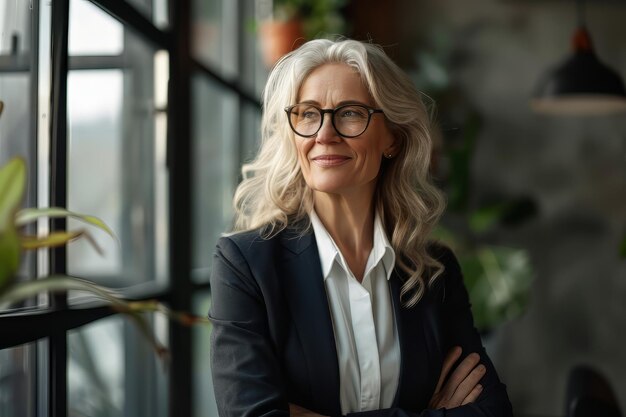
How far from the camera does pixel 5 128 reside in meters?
1.69

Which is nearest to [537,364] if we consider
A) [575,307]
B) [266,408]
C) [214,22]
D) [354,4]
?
[575,307]

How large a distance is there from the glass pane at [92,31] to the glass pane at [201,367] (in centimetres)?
119

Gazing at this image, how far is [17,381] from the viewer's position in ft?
5.62

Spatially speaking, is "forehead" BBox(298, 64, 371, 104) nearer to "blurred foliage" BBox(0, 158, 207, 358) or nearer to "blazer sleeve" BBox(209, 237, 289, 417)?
"blazer sleeve" BBox(209, 237, 289, 417)

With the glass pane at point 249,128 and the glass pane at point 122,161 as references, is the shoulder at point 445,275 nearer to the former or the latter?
the glass pane at point 122,161

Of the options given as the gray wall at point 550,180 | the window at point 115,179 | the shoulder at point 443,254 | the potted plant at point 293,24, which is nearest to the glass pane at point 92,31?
the window at point 115,179

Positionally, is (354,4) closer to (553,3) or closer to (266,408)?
(553,3)

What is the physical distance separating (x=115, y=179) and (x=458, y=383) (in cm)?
133

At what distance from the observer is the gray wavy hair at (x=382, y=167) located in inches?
65.2

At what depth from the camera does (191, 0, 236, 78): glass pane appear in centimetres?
335

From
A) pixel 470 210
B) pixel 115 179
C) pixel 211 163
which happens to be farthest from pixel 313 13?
pixel 115 179

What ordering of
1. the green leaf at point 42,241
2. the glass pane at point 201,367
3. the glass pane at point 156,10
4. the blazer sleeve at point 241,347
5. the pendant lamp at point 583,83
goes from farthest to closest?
the pendant lamp at point 583,83
the glass pane at point 201,367
the glass pane at point 156,10
the blazer sleeve at point 241,347
the green leaf at point 42,241

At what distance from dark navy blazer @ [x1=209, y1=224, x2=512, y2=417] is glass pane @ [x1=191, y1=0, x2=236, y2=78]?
1.64 m

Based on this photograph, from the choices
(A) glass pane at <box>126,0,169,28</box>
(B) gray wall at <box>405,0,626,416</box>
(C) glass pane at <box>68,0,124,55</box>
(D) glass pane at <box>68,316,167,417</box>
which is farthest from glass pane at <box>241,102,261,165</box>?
(C) glass pane at <box>68,0,124,55</box>
